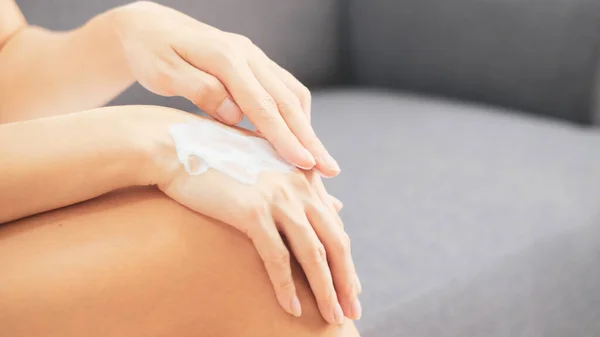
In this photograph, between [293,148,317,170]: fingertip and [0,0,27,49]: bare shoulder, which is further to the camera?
[0,0,27,49]: bare shoulder

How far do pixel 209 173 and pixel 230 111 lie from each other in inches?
3.6

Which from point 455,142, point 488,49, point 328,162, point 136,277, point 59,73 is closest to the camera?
point 136,277

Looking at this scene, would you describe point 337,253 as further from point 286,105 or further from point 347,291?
point 286,105

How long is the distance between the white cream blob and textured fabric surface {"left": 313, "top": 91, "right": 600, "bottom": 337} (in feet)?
0.78

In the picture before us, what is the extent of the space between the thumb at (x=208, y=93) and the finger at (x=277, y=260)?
0.13 meters

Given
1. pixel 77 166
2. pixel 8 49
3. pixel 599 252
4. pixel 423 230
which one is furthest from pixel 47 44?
pixel 599 252

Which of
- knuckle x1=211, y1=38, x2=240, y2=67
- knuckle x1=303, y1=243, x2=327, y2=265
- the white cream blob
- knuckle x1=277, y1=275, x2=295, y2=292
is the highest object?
knuckle x1=211, y1=38, x2=240, y2=67

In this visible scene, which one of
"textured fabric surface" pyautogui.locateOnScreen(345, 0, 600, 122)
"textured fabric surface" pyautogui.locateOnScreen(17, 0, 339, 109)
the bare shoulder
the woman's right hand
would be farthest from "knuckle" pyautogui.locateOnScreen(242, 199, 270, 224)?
"textured fabric surface" pyautogui.locateOnScreen(345, 0, 600, 122)

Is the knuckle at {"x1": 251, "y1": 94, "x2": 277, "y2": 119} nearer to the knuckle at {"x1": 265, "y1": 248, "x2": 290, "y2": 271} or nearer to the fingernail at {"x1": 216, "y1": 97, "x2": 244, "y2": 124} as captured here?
the fingernail at {"x1": 216, "y1": 97, "x2": 244, "y2": 124}

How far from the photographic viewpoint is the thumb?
21.3 inches

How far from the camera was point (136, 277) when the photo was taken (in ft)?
1.41

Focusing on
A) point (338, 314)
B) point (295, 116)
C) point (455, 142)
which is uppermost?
point (295, 116)

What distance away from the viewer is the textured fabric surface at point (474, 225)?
27.9 inches

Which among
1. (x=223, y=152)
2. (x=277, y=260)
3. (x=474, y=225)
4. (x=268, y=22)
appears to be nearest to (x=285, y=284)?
(x=277, y=260)
